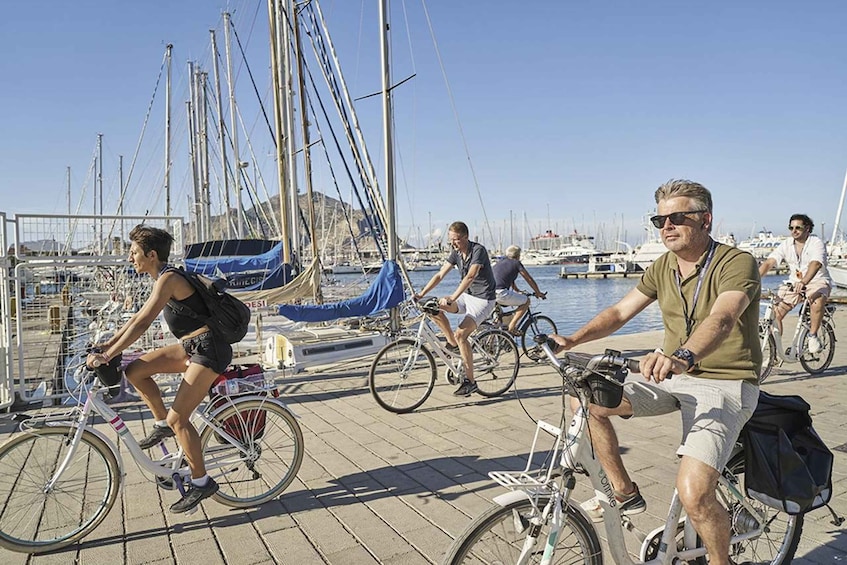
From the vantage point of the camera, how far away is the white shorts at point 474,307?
23.0 feet

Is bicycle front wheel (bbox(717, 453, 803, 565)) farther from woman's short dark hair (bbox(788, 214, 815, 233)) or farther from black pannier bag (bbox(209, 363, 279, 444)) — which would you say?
woman's short dark hair (bbox(788, 214, 815, 233))

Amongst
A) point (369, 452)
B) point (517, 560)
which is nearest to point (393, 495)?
point (369, 452)

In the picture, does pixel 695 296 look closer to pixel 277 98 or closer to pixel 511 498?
pixel 511 498

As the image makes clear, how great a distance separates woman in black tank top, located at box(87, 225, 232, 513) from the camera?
11.6 feet

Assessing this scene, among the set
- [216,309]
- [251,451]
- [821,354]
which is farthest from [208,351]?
[821,354]

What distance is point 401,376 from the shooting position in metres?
6.30

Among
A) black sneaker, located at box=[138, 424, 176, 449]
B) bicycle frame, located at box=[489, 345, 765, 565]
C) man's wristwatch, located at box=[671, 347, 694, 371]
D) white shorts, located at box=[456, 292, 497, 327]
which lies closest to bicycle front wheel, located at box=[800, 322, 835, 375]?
white shorts, located at box=[456, 292, 497, 327]

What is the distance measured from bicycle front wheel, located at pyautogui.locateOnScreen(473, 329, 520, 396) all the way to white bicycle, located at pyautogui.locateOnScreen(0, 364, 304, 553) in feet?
10.8

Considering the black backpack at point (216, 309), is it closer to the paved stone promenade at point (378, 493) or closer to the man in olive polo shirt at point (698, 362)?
the paved stone promenade at point (378, 493)

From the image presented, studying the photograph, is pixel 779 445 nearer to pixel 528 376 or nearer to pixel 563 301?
pixel 528 376

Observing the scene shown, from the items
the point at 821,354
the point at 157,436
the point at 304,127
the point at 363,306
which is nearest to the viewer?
the point at 157,436

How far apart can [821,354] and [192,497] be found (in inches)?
307

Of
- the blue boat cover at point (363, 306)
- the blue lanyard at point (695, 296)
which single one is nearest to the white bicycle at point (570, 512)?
the blue lanyard at point (695, 296)

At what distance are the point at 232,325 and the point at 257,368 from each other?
532 millimetres
